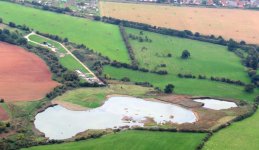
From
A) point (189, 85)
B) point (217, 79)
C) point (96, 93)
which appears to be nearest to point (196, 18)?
point (217, 79)

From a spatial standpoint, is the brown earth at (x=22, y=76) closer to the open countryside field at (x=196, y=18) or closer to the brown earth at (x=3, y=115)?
the brown earth at (x=3, y=115)

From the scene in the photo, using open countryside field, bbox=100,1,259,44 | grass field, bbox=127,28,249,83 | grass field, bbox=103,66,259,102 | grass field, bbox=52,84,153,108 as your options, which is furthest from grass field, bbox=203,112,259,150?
open countryside field, bbox=100,1,259,44

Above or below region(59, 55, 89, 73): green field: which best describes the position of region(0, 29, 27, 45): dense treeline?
above

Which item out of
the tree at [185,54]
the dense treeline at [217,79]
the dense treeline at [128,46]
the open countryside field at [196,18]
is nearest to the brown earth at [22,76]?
the dense treeline at [128,46]

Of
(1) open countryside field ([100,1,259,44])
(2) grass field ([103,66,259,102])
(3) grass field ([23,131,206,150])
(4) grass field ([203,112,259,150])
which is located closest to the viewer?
(3) grass field ([23,131,206,150])

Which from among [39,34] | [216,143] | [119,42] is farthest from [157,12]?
[216,143]

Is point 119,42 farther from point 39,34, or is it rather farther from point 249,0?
point 249,0

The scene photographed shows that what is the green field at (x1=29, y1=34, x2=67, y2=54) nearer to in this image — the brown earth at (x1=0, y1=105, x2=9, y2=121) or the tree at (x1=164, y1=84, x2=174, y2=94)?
the tree at (x1=164, y1=84, x2=174, y2=94)
